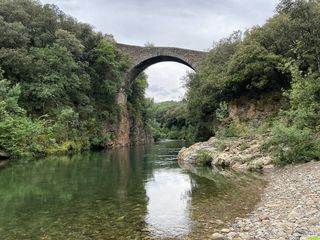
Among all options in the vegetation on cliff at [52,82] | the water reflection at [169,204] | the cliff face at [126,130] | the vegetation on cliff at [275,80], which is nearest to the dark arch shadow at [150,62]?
the cliff face at [126,130]

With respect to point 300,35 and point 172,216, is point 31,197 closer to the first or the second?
point 172,216

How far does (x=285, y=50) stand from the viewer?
31.8 metres

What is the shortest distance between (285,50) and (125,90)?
91.3 ft

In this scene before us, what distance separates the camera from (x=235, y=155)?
22125 millimetres

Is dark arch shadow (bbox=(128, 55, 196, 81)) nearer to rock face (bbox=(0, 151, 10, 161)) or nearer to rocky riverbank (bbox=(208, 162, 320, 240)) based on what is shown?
rock face (bbox=(0, 151, 10, 161))

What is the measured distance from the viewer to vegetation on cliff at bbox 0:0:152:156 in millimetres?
31484

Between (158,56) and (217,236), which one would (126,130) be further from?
(217,236)

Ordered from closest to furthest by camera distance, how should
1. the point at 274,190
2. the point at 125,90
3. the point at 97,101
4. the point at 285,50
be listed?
the point at 274,190
the point at 285,50
the point at 97,101
the point at 125,90

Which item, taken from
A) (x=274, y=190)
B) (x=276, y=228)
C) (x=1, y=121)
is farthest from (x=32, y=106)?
(x=276, y=228)

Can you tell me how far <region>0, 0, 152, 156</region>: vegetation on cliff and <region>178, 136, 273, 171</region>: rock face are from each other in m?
13.3

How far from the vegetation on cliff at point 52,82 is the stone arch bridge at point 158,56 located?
6.01m

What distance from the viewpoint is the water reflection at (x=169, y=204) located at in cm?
894

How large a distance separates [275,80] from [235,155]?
1399 centimetres

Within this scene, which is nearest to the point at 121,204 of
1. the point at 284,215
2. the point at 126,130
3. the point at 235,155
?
the point at 284,215
